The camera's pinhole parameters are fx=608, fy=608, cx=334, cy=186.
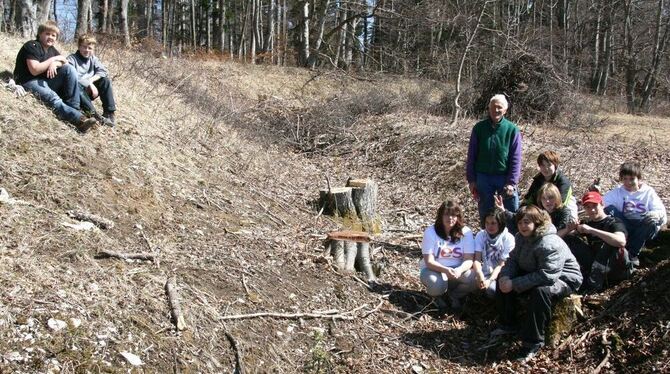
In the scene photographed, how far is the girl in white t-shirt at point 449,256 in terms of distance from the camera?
5.71 m

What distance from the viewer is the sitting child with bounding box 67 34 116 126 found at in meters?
7.57

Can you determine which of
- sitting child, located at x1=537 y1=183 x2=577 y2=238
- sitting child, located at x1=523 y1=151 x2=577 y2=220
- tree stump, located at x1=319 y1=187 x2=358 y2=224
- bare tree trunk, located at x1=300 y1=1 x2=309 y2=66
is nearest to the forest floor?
tree stump, located at x1=319 y1=187 x2=358 y2=224

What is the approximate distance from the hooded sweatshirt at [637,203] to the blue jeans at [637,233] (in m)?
0.06

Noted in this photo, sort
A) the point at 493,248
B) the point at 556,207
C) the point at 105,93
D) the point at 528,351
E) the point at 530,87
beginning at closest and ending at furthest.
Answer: the point at 528,351 → the point at 493,248 → the point at 556,207 → the point at 105,93 → the point at 530,87

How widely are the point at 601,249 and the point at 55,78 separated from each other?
6256mm

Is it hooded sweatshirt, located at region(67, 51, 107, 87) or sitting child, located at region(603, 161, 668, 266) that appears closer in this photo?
sitting child, located at region(603, 161, 668, 266)

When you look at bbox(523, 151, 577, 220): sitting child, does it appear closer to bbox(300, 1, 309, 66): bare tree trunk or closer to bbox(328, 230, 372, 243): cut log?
bbox(328, 230, 372, 243): cut log

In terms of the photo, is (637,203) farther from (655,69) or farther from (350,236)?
(655,69)

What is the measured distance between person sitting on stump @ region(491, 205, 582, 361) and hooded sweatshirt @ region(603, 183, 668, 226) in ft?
3.35

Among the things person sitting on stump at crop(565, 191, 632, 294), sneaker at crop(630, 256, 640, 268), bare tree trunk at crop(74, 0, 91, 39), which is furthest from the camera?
bare tree trunk at crop(74, 0, 91, 39)

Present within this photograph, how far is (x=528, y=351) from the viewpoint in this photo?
5.03 metres

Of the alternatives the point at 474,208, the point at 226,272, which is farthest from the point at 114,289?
the point at 474,208

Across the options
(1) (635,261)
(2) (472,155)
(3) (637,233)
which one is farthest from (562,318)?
(2) (472,155)

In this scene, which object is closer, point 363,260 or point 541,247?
point 541,247
